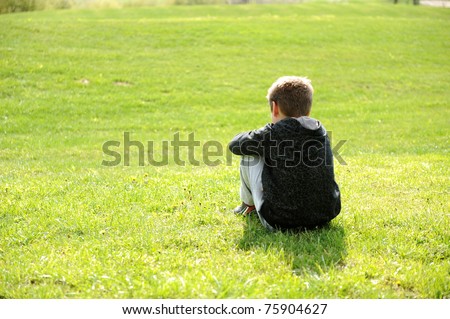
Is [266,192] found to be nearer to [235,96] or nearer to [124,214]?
[124,214]

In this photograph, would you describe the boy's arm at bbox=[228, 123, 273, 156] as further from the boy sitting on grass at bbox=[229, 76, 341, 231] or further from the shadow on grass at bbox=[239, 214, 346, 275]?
the shadow on grass at bbox=[239, 214, 346, 275]

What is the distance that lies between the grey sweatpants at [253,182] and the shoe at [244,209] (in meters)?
0.12

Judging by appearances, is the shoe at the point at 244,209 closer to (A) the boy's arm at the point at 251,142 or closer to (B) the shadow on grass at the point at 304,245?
(B) the shadow on grass at the point at 304,245

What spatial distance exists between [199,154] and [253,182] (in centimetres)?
858

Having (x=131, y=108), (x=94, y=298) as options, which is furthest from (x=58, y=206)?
(x=131, y=108)

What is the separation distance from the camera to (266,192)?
5363 mm

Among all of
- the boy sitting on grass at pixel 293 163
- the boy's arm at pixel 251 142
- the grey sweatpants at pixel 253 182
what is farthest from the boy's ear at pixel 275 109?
the grey sweatpants at pixel 253 182

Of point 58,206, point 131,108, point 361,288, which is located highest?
point 361,288

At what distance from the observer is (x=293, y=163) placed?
5.27 m

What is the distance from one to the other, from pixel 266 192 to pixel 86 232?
7.18ft

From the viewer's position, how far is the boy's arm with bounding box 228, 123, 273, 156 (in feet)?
17.6

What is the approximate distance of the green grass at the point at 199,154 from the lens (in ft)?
14.5

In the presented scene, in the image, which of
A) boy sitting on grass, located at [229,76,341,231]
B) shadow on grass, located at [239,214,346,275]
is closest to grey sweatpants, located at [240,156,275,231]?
boy sitting on grass, located at [229,76,341,231]

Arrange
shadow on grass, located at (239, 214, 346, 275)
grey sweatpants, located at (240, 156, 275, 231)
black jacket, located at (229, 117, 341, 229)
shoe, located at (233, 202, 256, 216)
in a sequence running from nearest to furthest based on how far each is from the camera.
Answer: shadow on grass, located at (239, 214, 346, 275) < black jacket, located at (229, 117, 341, 229) < grey sweatpants, located at (240, 156, 275, 231) < shoe, located at (233, 202, 256, 216)
